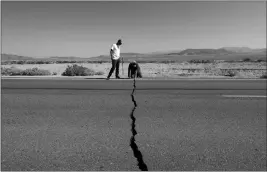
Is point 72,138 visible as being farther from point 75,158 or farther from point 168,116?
point 168,116

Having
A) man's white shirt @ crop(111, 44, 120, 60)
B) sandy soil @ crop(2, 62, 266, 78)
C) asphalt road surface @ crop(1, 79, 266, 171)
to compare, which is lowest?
sandy soil @ crop(2, 62, 266, 78)

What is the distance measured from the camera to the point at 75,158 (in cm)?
311

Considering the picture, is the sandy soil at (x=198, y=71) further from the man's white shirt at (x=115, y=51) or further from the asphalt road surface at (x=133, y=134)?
the asphalt road surface at (x=133, y=134)

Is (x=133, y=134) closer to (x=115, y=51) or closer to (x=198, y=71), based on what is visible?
(x=115, y=51)

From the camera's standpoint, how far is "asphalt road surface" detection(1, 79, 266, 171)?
302 centimetres

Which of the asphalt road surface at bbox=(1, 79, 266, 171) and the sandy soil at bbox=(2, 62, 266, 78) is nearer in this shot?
the asphalt road surface at bbox=(1, 79, 266, 171)

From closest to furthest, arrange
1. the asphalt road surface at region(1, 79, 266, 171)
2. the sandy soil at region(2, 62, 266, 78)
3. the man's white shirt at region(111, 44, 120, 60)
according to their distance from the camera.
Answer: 1. the asphalt road surface at region(1, 79, 266, 171)
2. the man's white shirt at region(111, 44, 120, 60)
3. the sandy soil at region(2, 62, 266, 78)

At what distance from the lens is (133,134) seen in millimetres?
3834

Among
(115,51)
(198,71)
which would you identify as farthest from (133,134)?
(198,71)

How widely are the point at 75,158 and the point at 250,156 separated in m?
2.11

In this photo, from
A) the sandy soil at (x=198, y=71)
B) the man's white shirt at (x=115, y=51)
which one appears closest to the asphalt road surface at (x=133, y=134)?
the man's white shirt at (x=115, y=51)

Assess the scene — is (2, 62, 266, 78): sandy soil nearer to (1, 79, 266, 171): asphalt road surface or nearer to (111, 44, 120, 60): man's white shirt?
(111, 44, 120, 60): man's white shirt

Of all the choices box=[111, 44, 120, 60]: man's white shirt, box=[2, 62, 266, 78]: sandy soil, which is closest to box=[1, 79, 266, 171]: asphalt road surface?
box=[111, 44, 120, 60]: man's white shirt

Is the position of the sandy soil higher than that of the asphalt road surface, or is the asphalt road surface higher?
the asphalt road surface
